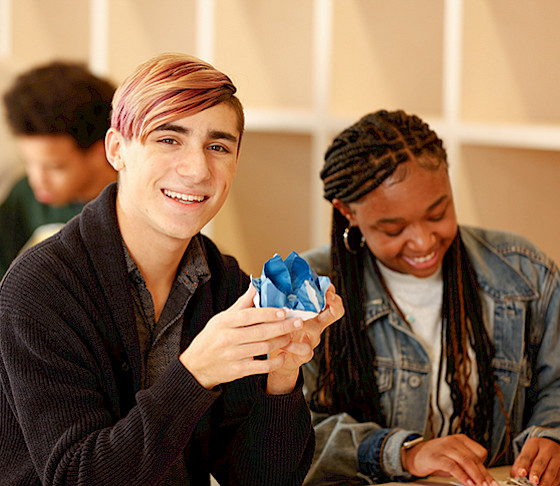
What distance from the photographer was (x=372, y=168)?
4.92 ft

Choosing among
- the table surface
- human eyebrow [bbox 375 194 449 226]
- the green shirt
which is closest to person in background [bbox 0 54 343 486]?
the table surface

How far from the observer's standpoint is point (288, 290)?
108 cm

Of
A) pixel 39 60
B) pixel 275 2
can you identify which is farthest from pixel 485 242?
pixel 39 60

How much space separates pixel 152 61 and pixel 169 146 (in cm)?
13

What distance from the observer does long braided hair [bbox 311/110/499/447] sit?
154cm

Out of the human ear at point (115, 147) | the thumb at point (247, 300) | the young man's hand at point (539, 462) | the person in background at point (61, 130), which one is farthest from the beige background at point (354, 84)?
the thumb at point (247, 300)

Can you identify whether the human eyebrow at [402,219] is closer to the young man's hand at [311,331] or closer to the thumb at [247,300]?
the young man's hand at [311,331]

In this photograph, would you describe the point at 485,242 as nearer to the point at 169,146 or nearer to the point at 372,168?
the point at 372,168

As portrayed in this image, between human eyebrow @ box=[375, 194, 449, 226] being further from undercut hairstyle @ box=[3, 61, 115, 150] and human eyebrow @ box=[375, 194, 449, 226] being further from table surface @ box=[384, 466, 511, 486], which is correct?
undercut hairstyle @ box=[3, 61, 115, 150]

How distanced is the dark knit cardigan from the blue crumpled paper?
0.52 ft

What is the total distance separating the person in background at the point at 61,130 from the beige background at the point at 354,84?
39 cm

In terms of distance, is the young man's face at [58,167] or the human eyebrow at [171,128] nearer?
the human eyebrow at [171,128]

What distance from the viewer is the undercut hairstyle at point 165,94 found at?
117cm

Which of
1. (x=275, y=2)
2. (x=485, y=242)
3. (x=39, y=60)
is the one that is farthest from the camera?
(x=39, y=60)
